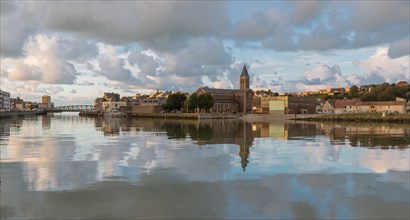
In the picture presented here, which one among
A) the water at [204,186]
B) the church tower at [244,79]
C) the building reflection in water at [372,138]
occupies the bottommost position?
the water at [204,186]

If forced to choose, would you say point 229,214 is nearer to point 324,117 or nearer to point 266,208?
point 266,208

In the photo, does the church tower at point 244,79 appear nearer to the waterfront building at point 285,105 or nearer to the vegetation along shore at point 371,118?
the waterfront building at point 285,105

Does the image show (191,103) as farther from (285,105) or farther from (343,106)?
(343,106)

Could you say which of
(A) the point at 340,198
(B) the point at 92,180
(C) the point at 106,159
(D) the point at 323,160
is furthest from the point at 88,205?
(D) the point at 323,160

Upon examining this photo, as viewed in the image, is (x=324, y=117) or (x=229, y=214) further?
(x=324, y=117)

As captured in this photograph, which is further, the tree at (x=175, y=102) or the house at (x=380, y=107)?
the tree at (x=175, y=102)

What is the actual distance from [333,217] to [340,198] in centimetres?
230

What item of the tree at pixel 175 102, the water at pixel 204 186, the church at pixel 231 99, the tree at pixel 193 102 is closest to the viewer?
the water at pixel 204 186

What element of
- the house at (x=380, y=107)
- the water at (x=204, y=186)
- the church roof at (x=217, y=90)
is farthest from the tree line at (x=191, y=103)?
the water at (x=204, y=186)

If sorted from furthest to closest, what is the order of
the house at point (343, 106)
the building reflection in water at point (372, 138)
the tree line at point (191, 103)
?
1. the house at point (343, 106)
2. the tree line at point (191, 103)
3. the building reflection in water at point (372, 138)

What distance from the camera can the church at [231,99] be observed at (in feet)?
521

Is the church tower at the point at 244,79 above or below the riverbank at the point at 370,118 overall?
above

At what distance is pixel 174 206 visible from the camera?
12094 mm

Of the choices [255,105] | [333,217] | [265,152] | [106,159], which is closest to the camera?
[333,217]
